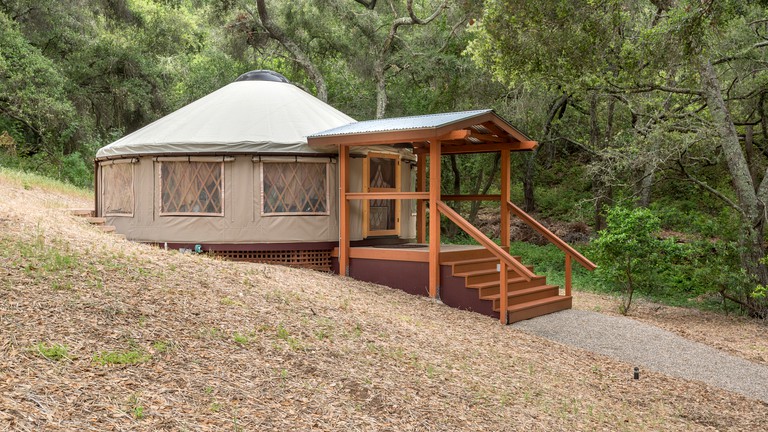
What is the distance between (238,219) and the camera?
927cm

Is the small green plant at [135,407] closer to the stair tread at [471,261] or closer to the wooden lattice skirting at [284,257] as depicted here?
the stair tread at [471,261]

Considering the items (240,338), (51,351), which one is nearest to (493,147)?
(240,338)

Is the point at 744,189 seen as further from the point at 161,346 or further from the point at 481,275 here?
the point at 161,346

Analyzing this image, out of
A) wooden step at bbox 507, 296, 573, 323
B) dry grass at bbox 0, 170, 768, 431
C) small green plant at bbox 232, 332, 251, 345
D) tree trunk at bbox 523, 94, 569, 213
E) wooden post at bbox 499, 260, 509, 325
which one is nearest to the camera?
dry grass at bbox 0, 170, 768, 431

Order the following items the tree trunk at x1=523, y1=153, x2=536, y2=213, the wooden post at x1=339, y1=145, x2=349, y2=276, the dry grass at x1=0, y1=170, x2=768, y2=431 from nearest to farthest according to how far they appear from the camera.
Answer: the dry grass at x1=0, y1=170, x2=768, y2=431, the wooden post at x1=339, y1=145, x2=349, y2=276, the tree trunk at x1=523, y1=153, x2=536, y2=213

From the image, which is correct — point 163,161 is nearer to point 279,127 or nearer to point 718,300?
point 279,127

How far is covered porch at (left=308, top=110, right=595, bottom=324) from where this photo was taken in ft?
25.4

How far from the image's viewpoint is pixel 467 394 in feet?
15.3

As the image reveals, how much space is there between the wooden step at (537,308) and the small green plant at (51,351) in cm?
506

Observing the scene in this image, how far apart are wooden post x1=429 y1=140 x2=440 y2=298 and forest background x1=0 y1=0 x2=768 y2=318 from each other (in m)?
2.27

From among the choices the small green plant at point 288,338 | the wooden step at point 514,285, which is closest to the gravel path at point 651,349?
the wooden step at point 514,285

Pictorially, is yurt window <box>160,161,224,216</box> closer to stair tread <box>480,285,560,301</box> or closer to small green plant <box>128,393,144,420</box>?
stair tread <box>480,285,560,301</box>

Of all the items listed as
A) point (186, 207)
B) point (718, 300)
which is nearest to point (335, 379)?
point (186, 207)


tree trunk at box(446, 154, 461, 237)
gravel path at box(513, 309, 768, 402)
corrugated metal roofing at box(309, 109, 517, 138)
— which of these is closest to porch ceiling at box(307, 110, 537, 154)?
corrugated metal roofing at box(309, 109, 517, 138)
